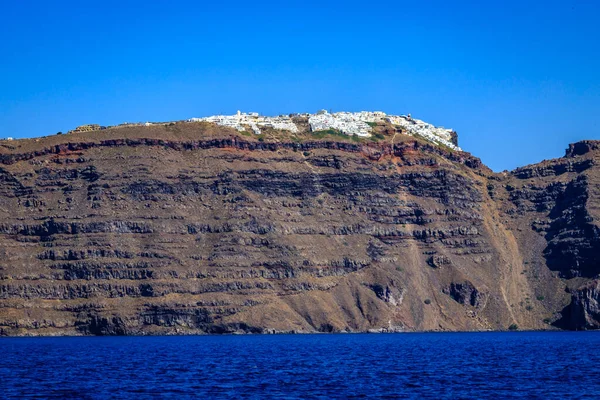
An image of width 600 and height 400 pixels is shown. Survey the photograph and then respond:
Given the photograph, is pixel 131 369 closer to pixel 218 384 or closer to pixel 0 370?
pixel 0 370

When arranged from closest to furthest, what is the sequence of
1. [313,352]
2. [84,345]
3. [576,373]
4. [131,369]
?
[576,373], [131,369], [313,352], [84,345]

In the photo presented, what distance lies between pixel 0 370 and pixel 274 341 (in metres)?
80.7

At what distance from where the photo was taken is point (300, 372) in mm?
104812

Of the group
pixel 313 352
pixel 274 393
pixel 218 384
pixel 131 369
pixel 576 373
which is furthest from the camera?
pixel 313 352

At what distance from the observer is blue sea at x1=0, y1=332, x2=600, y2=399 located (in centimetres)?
8562

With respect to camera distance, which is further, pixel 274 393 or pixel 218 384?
pixel 218 384

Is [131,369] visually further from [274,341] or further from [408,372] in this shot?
[274,341]

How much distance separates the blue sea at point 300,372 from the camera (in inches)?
3371

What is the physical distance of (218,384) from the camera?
92.0 meters

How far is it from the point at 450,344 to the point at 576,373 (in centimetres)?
6943

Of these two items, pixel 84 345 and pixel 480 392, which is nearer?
pixel 480 392

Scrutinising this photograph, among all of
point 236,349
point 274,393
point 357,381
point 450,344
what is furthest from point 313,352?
point 274,393

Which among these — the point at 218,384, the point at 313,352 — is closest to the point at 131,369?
the point at 218,384

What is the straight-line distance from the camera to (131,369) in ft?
357
